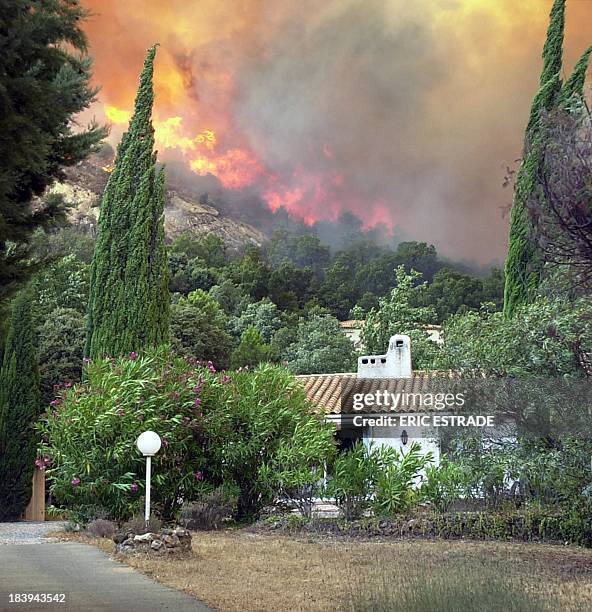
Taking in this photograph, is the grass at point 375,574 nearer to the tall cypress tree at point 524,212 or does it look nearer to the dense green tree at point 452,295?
the tall cypress tree at point 524,212

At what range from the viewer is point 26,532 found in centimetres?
1616

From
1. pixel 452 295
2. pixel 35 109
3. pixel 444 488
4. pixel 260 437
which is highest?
pixel 452 295

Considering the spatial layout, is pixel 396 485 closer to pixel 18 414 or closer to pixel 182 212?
pixel 18 414

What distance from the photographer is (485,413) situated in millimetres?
13164

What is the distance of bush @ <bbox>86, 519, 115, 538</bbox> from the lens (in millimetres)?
14398

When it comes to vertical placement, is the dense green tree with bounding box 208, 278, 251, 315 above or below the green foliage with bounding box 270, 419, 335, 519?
above

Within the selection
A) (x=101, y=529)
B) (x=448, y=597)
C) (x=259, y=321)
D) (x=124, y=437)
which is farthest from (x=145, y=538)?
(x=259, y=321)

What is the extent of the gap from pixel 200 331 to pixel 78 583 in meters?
23.9

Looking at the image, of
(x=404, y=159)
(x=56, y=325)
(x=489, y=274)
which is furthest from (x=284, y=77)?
(x=56, y=325)

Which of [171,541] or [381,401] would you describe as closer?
[171,541]

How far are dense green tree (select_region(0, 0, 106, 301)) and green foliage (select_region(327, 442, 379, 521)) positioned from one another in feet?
30.9

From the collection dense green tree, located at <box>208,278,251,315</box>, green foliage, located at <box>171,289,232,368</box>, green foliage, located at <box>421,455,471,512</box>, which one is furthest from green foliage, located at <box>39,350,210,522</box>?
dense green tree, located at <box>208,278,251,315</box>

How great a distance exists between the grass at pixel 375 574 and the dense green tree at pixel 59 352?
10112 mm

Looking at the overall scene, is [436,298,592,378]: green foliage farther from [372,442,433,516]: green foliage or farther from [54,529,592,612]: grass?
[54,529,592,612]: grass
